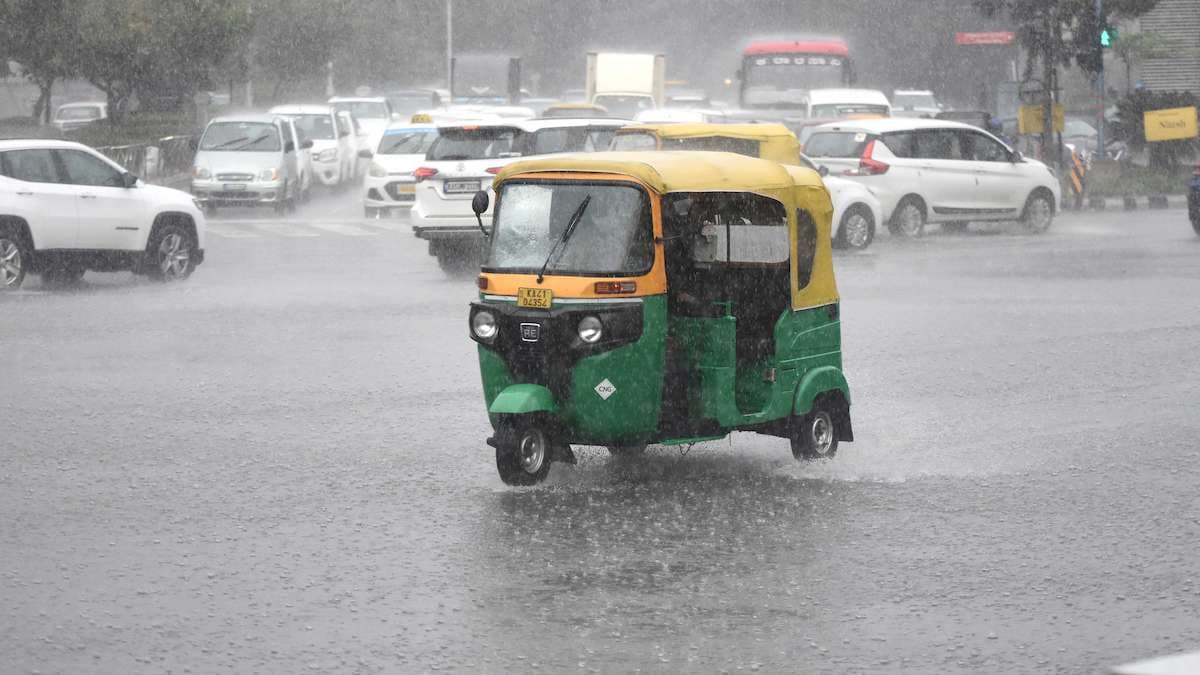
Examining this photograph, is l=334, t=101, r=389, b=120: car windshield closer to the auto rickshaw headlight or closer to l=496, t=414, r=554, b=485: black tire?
l=496, t=414, r=554, b=485: black tire

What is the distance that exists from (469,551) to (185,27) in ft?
Result: 134

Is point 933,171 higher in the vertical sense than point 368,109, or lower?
lower

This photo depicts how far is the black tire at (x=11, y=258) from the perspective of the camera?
63.9 ft

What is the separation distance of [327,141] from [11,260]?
1945 centimetres

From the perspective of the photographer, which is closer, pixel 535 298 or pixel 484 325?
pixel 535 298

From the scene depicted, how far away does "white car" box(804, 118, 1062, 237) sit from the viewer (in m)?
26.3

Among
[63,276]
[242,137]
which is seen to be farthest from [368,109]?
[63,276]

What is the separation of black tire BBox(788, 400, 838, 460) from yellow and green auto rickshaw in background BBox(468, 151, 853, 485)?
0.4 inches

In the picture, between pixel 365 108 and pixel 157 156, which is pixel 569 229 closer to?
pixel 157 156

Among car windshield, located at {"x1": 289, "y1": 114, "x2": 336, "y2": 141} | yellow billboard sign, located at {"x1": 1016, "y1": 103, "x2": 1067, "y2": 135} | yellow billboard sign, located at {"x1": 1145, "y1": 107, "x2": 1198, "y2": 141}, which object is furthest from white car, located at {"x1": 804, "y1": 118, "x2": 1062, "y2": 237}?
car windshield, located at {"x1": 289, "y1": 114, "x2": 336, "y2": 141}

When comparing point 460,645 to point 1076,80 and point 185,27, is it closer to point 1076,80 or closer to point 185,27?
point 185,27

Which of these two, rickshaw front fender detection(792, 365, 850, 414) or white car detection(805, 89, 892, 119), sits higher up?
white car detection(805, 89, 892, 119)

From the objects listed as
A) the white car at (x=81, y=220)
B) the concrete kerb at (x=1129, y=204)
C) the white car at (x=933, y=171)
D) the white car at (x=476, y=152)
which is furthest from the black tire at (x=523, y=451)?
the concrete kerb at (x=1129, y=204)

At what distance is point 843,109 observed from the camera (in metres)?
38.8
